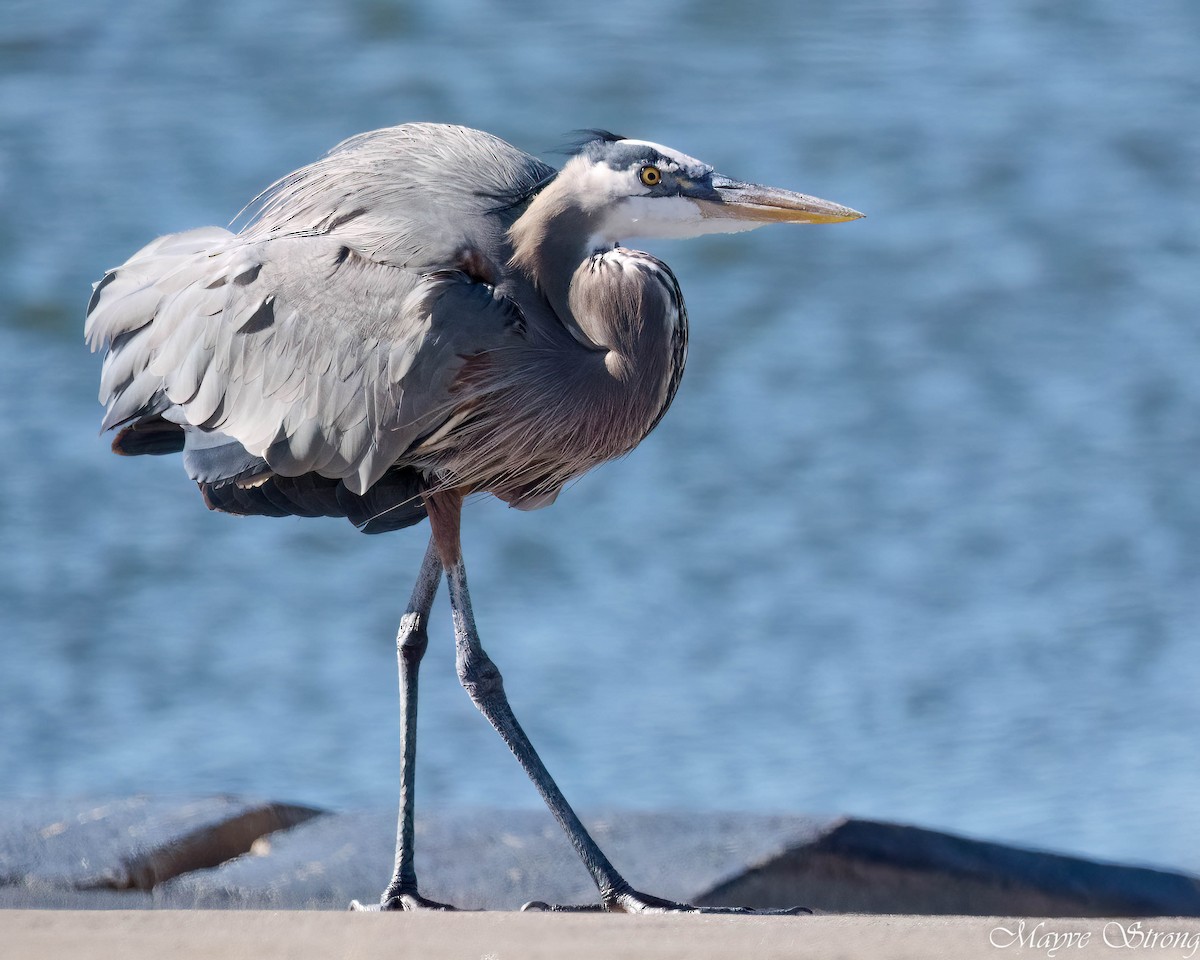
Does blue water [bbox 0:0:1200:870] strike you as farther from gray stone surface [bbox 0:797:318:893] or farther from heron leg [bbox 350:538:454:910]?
heron leg [bbox 350:538:454:910]

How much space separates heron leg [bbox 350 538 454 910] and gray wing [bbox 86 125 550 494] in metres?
0.34

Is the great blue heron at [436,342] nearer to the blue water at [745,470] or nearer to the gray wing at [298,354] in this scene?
the gray wing at [298,354]

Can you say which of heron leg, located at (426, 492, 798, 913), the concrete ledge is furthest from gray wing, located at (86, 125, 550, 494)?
the concrete ledge

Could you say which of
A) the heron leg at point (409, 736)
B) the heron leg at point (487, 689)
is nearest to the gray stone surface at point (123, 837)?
the heron leg at point (409, 736)

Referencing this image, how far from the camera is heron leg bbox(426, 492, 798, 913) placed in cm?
387

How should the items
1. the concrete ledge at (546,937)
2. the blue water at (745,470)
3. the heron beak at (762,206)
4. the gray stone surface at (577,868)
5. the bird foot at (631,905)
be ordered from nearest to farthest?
the concrete ledge at (546,937)
the bird foot at (631,905)
the heron beak at (762,206)
the gray stone surface at (577,868)
the blue water at (745,470)

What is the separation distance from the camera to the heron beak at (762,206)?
383 centimetres

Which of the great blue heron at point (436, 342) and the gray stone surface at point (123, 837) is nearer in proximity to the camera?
the great blue heron at point (436, 342)

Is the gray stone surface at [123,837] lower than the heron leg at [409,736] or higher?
lower

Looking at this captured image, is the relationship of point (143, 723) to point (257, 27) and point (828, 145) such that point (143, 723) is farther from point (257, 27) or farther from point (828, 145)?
point (257, 27)

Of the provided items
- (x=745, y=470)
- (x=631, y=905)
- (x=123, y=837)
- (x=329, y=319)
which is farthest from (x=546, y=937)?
(x=745, y=470)

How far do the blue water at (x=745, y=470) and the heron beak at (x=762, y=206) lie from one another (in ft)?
8.38

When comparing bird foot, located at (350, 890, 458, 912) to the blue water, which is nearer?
bird foot, located at (350, 890, 458, 912)

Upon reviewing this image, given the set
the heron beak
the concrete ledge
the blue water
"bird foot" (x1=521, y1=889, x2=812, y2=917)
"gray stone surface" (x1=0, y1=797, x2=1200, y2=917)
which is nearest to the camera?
the concrete ledge
